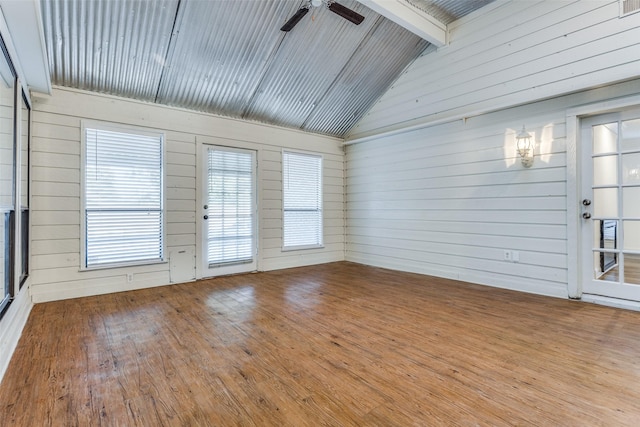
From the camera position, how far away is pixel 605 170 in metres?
3.47

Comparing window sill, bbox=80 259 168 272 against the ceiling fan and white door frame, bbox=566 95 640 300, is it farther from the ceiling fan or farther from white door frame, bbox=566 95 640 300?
white door frame, bbox=566 95 640 300

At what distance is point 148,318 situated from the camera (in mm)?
3098

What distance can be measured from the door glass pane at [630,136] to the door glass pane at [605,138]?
64 millimetres

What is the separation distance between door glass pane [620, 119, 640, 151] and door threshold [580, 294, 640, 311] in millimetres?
1654

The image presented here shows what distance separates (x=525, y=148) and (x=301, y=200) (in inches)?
149

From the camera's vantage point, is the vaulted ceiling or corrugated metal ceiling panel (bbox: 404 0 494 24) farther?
corrugated metal ceiling panel (bbox: 404 0 494 24)

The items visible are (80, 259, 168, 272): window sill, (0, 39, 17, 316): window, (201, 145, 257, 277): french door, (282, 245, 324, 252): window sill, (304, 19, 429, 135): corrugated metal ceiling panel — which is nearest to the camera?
(0, 39, 17, 316): window

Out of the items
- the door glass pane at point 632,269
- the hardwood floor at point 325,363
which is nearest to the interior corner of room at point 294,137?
the door glass pane at point 632,269

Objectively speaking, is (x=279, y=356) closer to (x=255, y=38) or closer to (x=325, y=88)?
(x=255, y=38)

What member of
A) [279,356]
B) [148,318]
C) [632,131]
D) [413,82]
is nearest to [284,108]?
[413,82]

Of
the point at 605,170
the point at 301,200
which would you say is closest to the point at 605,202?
the point at 605,170

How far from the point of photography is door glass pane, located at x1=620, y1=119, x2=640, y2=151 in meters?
3.26

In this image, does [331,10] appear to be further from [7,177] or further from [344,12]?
[7,177]

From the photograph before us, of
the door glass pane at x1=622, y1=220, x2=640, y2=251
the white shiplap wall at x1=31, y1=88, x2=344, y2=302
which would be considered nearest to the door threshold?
the door glass pane at x1=622, y1=220, x2=640, y2=251
